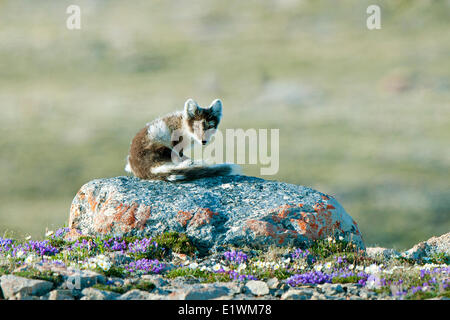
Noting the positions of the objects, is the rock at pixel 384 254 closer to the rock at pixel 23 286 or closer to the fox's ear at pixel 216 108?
the fox's ear at pixel 216 108

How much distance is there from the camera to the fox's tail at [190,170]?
16094 mm

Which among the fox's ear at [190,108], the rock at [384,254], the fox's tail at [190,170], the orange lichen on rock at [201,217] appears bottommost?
the rock at [384,254]

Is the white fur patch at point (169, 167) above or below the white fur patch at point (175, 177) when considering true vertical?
above

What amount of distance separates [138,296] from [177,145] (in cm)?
676

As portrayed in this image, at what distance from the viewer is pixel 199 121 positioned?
16312 mm

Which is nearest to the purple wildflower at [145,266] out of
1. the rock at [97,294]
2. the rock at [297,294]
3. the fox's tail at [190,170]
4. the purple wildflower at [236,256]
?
the purple wildflower at [236,256]

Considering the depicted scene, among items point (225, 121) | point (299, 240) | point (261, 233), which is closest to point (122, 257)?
point (261, 233)

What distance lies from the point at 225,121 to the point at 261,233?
243 ft

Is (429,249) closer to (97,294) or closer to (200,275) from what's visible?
(200,275)

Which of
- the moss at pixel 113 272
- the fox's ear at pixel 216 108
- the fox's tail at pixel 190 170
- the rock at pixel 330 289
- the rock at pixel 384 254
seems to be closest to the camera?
the rock at pixel 330 289

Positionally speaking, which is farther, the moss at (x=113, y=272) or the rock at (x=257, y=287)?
the moss at (x=113, y=272)
